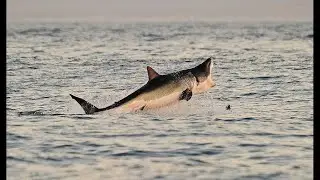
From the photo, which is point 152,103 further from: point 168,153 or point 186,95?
point 168,153

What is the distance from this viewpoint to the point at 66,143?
14922 millimetres

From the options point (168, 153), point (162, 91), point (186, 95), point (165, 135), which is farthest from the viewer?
point (186, 95)

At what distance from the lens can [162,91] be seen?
1833 centimetres

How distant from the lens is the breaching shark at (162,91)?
59.2 ft

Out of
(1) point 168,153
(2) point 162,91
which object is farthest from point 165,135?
(2) point 162,91

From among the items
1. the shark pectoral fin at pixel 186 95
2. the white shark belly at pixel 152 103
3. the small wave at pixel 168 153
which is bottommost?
the small wave at pixel 168 153

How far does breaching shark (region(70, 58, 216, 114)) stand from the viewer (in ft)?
59.2

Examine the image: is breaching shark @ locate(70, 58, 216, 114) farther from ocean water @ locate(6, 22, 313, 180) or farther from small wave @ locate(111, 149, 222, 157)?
small wave @ locate(111, 149, 222, 157)

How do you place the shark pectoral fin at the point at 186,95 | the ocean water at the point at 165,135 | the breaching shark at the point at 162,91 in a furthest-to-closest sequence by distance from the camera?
the shark pectoral fin at the point at 186,95 → the breaching shark at the point at 162,91 → the ocean water at the point at 165,135

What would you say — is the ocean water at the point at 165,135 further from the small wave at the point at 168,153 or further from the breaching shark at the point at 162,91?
the breaching shark at the point at 162,91

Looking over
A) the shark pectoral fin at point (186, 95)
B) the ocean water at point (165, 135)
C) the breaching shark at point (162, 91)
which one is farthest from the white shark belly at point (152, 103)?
the ocean water at point (165, 135)

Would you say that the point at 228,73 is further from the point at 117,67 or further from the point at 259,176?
the point at 259,176

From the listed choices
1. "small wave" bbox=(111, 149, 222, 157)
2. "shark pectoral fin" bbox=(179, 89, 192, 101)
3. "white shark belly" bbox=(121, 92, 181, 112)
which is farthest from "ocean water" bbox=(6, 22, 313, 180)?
"shark pectoral fin" bbox=(179, 89, 192, 101)

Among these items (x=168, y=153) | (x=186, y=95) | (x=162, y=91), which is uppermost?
(x=162, y=91)
